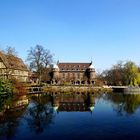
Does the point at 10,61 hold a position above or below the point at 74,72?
below

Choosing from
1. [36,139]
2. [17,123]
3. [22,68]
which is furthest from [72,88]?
[36,139]

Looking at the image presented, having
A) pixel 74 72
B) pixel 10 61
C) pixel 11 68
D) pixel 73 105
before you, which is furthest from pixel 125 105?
pixel 74 72

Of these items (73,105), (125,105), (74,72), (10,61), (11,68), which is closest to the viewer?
(73,105)

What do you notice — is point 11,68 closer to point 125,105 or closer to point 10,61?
point 10,61

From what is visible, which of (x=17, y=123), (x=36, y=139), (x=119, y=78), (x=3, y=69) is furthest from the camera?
(x=119, y=78)

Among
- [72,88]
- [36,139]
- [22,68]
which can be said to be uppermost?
[22,68]

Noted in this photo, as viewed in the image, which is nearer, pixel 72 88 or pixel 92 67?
pixel 72 88

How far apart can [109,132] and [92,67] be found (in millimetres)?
104991

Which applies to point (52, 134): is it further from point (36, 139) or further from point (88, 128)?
point (88, 128)

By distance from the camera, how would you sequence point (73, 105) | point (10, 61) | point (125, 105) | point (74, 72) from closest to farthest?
1. point (73, 105)
2. point (125, 105)
3. point (10, 61)
4. point (74, 72)

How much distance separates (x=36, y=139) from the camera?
2361 cm

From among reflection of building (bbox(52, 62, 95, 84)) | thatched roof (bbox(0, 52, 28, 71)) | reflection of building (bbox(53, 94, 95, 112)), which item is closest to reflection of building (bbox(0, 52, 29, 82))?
thatched roof (bbox(0, 52, 28, 71))

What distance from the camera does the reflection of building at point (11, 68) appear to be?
3020 inches

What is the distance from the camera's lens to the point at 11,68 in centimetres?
8481
